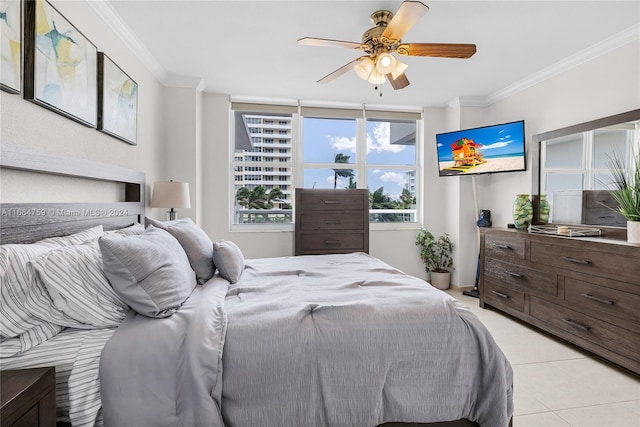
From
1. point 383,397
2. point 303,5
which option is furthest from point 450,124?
point 383,397

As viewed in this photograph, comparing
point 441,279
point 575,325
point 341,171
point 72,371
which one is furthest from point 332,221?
point 72,371

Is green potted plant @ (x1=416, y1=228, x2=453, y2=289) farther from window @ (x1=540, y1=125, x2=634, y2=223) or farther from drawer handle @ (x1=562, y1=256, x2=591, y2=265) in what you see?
drawer handle @ (x1=562, y1=256, x2=591, y2=265)

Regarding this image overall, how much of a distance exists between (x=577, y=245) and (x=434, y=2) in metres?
2.17

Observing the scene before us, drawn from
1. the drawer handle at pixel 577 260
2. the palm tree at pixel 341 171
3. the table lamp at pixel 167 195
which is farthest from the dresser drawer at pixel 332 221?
the drawer handle at pixel 577 260

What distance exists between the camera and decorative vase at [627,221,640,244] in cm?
229

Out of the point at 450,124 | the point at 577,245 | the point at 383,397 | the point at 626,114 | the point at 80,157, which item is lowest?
the point at 383,397

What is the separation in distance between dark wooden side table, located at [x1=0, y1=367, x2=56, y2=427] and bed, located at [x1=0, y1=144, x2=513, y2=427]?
10cm

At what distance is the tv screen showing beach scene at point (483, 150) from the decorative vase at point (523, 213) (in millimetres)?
417

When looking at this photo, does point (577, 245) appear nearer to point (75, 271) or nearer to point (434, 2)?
point (434, 2)

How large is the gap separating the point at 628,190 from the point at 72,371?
11.6ft

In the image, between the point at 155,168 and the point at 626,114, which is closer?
the point at 626,114

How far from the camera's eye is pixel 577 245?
259 centimetres

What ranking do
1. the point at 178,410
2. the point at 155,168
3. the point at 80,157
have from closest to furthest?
the point at 178,410
the point at 80,157
the point at 155,168

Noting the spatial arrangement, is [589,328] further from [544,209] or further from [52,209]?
[52,209]
